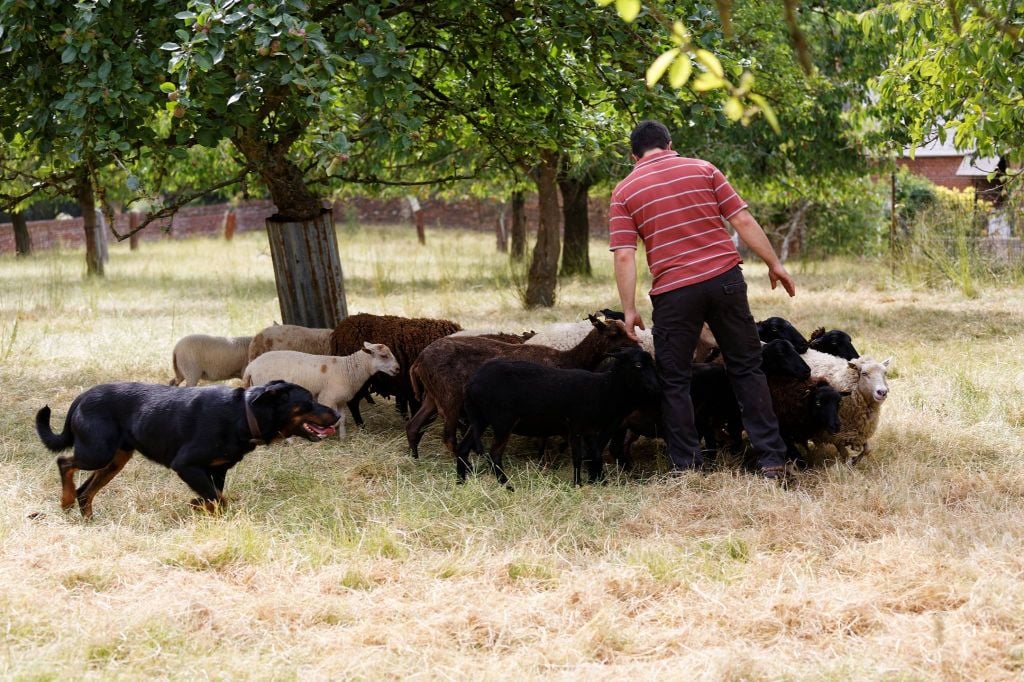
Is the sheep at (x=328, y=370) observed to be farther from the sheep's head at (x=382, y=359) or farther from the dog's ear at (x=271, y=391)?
the dog's ear at (x=271, y=391)

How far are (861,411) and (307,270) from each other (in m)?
5.71

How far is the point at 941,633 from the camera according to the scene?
4.20 m

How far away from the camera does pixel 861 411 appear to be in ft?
23.4

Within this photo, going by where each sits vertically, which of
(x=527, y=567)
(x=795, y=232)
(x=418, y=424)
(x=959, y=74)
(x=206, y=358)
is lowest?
(x=795, y=232)

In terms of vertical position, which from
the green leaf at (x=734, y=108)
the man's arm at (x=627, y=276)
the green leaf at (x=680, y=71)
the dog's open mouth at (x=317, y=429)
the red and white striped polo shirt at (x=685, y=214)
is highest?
the green leaf at (x=680, y=71)

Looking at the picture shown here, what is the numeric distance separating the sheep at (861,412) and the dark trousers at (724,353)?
68 cm

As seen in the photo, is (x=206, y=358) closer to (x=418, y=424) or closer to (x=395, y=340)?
(x=395, y=340)

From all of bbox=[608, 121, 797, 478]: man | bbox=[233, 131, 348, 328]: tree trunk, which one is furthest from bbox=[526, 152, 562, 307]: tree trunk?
bbox=[608, 121, 797, 478]: man

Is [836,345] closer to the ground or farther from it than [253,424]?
closer to the ground

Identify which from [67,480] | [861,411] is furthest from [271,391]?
[861,411]

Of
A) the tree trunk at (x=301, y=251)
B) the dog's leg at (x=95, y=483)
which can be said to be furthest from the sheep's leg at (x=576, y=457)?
the tree trunk at (x=301, y=251)

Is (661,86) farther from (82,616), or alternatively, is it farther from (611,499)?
(82,616)

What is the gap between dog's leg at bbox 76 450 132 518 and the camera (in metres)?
6.06

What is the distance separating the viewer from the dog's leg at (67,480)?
604cm
